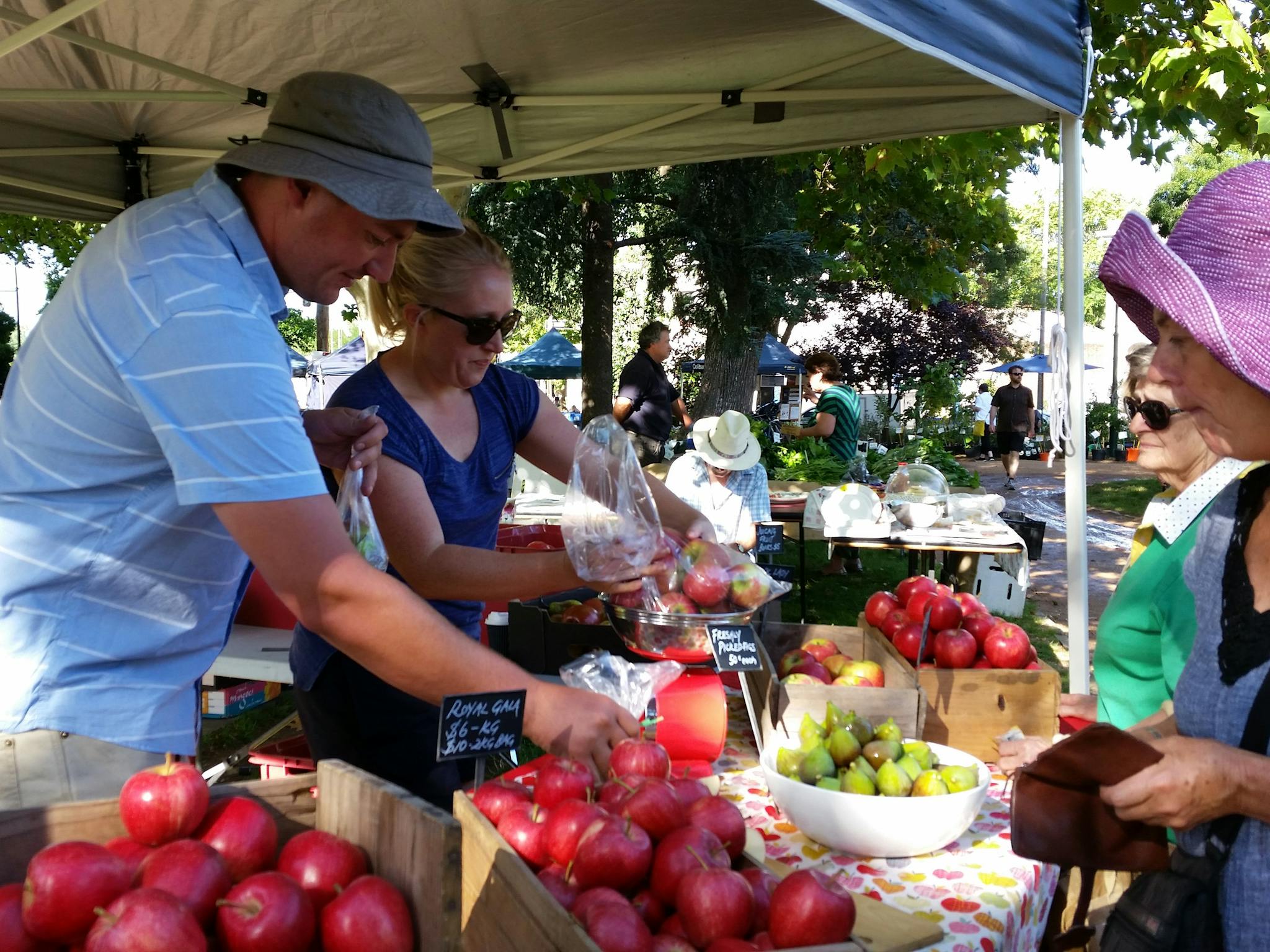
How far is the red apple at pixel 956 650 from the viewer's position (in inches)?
100

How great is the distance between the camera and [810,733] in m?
2.06

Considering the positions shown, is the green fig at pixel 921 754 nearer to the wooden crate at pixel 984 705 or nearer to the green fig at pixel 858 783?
the green fig at pixel 858 783

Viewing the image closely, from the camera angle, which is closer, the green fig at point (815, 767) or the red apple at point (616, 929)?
the red apple at point (616, 929)

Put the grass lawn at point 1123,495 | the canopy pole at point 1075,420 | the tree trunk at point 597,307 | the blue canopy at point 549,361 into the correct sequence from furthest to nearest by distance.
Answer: the blue canopy at point 549,361 < the grass lawn at point 1123,495 < the tree trunk at point 597,307 < the canopy pole at point 1075,420

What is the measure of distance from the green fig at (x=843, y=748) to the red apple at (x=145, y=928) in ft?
4.37

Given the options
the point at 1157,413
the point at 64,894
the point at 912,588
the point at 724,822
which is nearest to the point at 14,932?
the point at 64,894

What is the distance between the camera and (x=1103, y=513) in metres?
15.3

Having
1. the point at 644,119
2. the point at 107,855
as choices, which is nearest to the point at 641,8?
the point at 644,119

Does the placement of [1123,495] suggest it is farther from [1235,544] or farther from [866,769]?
[1235,544]

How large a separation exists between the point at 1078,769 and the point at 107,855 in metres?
1.27

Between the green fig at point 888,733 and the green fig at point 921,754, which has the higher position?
the green fig at point 888,733

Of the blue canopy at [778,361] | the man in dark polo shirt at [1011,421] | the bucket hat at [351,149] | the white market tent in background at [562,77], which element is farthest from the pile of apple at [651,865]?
the blue canopy at [778,361]

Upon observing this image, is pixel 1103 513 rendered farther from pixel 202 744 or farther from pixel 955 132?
pixel 202 744

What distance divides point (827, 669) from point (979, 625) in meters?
0.44
